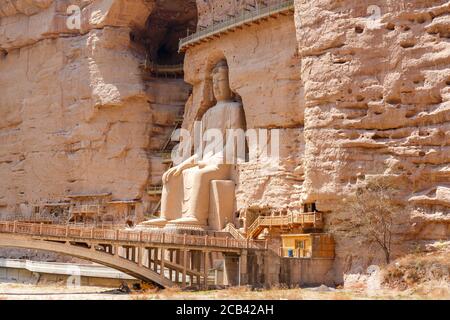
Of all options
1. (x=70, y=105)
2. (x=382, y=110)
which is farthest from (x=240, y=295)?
(x=70, y=105)

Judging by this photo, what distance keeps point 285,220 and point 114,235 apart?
8898mm

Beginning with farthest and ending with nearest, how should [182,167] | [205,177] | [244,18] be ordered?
[182,167] < [244,18] < [205,177]

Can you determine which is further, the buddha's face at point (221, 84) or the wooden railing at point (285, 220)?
the buddha's face at point (221, 84)

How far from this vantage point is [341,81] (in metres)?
34.8

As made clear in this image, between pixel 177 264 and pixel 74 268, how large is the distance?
10.0m

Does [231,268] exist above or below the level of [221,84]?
below

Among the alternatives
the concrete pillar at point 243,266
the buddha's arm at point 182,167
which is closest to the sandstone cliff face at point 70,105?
the buddha's arm at point 182,167

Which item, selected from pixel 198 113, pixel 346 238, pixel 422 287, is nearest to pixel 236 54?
pixel 198 113

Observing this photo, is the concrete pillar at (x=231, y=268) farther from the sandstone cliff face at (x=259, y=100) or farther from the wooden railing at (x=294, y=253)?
the sandstone cliff face at (x=259, y=100)

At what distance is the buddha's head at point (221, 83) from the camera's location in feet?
147

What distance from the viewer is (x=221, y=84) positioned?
4481cm

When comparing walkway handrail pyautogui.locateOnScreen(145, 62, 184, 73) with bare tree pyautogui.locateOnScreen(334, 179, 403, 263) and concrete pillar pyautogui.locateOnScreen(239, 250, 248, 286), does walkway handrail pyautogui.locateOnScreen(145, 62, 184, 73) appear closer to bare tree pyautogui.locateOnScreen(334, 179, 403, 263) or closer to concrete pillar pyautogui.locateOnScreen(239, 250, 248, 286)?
concrete pillar pyautogui.locateOnScreen(239, 250, 248, 286)

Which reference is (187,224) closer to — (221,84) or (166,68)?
(221,84)

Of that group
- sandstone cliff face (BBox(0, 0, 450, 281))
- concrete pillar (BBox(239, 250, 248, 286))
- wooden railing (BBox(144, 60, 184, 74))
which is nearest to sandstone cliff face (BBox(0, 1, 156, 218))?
sandstone cliff face (BBox(0, 0, 450, 281))
